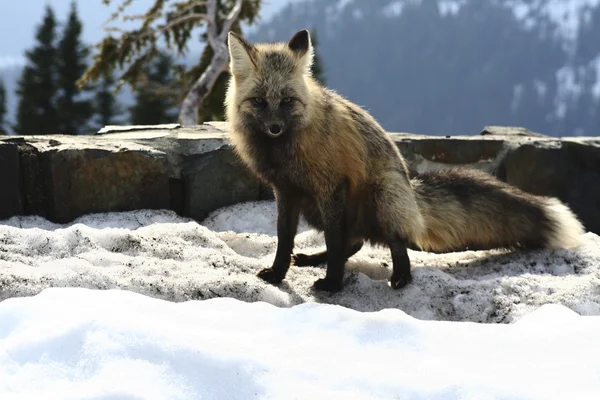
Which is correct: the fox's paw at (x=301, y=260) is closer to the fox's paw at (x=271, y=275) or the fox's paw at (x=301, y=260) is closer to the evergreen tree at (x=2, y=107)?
the fox's paw at (x=271, y=275)

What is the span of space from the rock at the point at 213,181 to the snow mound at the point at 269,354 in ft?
9.22

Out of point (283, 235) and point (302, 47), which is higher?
point (302, 47)

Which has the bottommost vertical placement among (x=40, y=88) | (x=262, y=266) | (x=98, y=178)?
(x=40, y=88)

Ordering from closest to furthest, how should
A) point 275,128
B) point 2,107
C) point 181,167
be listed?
point 275,128 → point 181,167 → point 2,107

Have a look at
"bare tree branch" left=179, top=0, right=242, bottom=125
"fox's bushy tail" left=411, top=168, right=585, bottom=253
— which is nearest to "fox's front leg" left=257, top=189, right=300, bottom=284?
"fox's bushy tail" left=411, top=168, right=585, bottom=253

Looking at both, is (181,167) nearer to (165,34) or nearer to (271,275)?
(271,275)

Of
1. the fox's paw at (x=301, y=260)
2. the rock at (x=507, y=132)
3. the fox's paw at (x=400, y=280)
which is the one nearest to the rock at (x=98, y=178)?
the fox's paw at (x=301, y=260)

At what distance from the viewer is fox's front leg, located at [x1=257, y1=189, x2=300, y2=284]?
3.81 meters

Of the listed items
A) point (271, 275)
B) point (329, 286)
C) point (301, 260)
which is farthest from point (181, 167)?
point (329, 286)

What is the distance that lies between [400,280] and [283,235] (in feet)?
2.50

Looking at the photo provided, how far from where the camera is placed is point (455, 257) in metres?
4.54

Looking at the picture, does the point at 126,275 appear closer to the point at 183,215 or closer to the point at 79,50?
the point at 183,215

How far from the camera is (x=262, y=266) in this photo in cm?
406

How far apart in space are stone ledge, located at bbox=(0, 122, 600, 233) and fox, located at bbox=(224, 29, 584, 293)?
148cm
